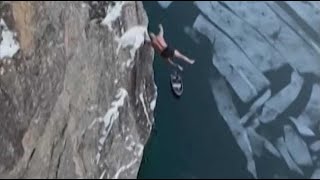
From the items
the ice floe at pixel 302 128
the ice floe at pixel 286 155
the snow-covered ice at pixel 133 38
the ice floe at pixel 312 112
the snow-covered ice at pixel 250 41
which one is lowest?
the ice floe at pixel 286 155

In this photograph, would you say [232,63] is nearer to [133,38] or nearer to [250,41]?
[250,41]

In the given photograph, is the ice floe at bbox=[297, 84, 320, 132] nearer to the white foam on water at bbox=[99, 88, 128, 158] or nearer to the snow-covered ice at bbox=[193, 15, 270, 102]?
the snow-covered ice at bbox=[193, 15, 270, 102]

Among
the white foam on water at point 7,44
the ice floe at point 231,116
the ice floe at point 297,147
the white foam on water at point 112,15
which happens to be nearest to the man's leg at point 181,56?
the ice floe at point 231,116

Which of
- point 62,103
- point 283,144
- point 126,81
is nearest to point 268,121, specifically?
point 283,144

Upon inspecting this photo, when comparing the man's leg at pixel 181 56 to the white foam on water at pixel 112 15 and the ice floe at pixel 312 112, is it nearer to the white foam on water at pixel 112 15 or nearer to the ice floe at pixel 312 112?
the white foam on water at pixel 112 15

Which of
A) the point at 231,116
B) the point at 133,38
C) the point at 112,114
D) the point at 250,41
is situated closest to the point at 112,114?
the point at 112,114

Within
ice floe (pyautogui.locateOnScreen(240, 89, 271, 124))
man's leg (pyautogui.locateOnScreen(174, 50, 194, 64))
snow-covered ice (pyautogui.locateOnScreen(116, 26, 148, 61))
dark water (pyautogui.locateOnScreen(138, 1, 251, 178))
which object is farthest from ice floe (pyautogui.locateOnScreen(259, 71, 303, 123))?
snow-covered ice (pyautogui.locateOnScreen(116, 26, 148, 61))
